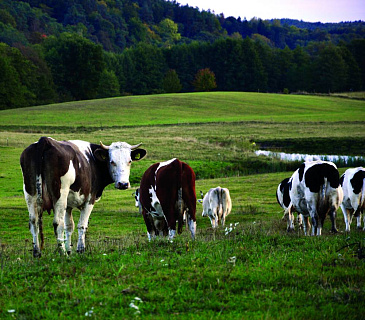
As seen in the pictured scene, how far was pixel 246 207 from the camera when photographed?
23.7m

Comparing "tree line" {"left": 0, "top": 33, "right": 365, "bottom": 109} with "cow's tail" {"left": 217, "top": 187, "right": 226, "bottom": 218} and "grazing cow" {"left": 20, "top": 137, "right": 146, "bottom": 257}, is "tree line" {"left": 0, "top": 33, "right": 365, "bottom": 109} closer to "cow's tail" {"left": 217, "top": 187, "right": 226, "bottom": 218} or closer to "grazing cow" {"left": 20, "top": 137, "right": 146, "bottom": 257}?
"cow's tail" {"left": 217, "top": 187, "right": 226, "bottom": 218}

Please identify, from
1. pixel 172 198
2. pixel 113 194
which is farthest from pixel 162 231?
pixel 113 194

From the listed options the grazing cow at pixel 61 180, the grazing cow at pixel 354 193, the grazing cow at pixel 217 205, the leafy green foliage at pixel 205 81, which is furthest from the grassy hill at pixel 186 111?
the grazing cow at pixel 61 180

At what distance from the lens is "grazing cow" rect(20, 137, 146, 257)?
30.4 ft

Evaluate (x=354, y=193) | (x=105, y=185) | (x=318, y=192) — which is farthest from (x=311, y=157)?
(x=105, y=185)

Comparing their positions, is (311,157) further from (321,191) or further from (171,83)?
(171,83)

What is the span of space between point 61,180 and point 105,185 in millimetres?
2498

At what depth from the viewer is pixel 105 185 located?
11.9 m

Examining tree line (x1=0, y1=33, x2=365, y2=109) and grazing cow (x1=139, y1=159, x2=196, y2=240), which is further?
tree line (x1=0, y1=33, x2=365, y2=109)

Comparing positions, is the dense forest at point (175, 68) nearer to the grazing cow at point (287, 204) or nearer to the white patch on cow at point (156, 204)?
the grazing cow at point (287, 204)

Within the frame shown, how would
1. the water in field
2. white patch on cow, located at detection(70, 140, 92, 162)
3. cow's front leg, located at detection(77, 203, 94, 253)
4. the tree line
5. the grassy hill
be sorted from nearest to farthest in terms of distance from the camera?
1. cow's front leg, located at detection(77, 203, 94, 253)
2. white patch on cow, located at detection(70, 140, 92, 162)
3. the water in field
4. the grassy hill
5. the tree line

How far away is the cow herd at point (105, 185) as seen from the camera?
367 inches

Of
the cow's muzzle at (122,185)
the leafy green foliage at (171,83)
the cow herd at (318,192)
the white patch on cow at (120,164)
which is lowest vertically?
the cow herd at (318,192)

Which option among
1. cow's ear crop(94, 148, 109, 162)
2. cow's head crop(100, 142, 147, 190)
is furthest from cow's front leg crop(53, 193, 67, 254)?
cow's ear crop(94, 148, 109, 162)
